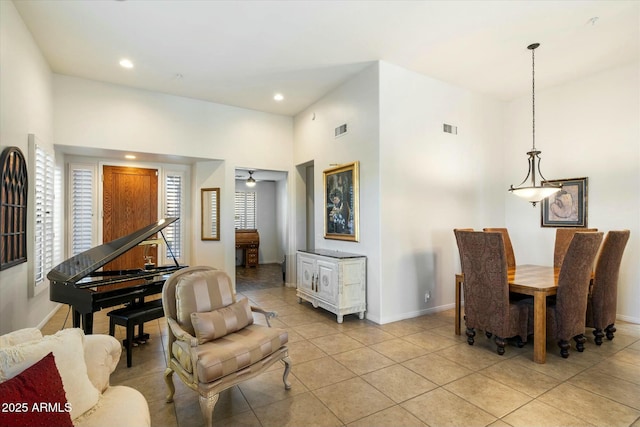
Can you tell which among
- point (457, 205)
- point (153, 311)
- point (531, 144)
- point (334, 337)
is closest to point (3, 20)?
point (153, 311)

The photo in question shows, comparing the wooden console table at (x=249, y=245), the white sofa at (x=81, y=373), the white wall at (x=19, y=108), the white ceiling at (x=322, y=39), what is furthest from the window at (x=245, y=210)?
the white sofa at (x=81, y=373)

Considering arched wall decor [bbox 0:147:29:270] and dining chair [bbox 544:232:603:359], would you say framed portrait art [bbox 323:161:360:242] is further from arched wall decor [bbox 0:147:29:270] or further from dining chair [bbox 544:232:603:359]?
arched wall decor [bbox 0:147:29:270]

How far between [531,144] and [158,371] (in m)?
6.22

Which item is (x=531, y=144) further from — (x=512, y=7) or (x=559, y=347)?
(x=559, y=347)

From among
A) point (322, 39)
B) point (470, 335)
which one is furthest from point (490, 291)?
point (322, 39)

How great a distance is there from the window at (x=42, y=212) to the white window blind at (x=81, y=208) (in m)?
0.94

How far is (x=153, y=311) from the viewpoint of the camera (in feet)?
10.8

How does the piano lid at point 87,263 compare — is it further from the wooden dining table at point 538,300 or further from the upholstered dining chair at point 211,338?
the wooden dining table at point 538,300

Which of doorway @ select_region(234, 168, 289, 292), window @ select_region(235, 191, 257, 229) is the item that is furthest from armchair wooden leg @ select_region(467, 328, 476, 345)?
window @ select_region(235, 191, 257, 229)

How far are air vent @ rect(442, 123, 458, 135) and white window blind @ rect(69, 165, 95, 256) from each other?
617 centimetres

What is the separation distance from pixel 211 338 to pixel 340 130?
12.1ft

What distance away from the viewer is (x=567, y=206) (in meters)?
4.86

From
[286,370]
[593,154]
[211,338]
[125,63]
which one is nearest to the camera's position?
[211,338]

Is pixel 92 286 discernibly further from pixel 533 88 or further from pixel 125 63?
pixel 533 88
